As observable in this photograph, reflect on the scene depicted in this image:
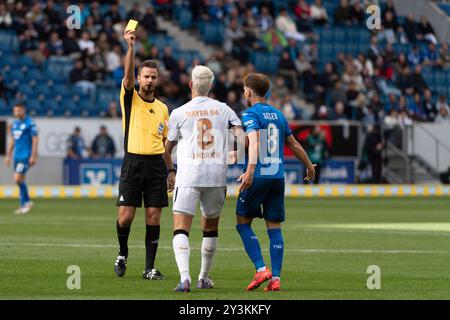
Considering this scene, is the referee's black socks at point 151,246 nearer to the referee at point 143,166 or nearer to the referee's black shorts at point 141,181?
the referee at point 143,166

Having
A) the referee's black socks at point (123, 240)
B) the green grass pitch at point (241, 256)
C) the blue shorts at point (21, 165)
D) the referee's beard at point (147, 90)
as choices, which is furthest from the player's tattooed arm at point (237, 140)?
the blue shorts at point (21, 165)

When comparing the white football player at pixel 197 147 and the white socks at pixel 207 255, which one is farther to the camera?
the white socks at pixel 207 255

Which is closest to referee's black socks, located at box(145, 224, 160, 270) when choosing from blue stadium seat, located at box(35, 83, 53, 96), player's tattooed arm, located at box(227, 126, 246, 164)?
player's tattooed arm, located at box(227, 126, 246, 164)

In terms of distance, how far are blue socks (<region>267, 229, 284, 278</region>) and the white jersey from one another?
0.82m

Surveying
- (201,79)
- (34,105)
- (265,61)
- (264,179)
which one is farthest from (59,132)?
(201,79)

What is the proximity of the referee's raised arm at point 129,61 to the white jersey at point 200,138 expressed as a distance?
36.5 inches

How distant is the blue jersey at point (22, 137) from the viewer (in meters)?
25.9

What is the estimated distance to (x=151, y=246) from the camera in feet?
45.2

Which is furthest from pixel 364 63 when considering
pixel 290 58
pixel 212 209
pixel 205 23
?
pixel 212 209

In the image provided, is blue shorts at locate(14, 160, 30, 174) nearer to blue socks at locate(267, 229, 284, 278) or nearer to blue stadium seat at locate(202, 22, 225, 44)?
blue socks at locate(267, 229, 284, 278)

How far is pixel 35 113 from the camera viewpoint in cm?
3534

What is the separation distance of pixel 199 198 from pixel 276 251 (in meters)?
0.93

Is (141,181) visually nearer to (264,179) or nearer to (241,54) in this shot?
(264,179)

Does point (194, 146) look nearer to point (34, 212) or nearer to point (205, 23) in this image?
point (34, 212)
